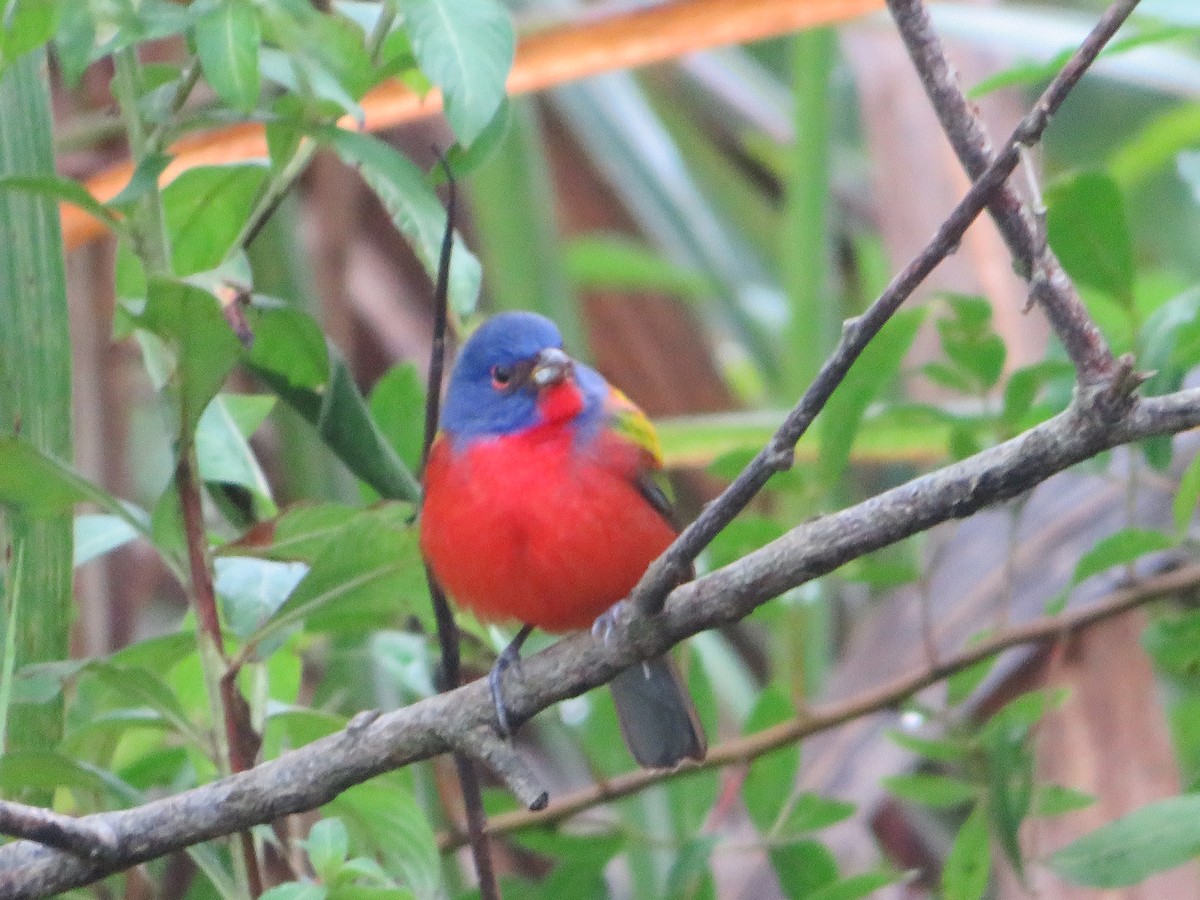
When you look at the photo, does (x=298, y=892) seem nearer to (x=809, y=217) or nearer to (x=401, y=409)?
(x=401, y=409)

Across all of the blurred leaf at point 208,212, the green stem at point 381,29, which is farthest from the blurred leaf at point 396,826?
the green stem at point 381,29

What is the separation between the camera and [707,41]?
3.02m

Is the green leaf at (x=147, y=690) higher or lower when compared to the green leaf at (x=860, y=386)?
lower

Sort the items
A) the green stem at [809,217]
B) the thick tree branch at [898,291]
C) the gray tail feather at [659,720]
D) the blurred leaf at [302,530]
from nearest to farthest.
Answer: the thick tree branch at [898,291] → the blurred leaf at [302,530] → the gray tail feather at [659,720] → the green stem at [809,217]

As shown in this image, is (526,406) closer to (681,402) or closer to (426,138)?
(426,138)

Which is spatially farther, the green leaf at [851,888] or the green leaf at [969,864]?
the green leaf at [969,864]

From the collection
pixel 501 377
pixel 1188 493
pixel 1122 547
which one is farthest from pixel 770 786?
pixel 501 377

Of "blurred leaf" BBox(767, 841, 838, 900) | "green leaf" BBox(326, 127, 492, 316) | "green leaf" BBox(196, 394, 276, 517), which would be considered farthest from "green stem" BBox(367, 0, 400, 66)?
"blurred leaf" BBox(767, 841, 838, 900)

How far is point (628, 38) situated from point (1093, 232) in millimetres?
1006

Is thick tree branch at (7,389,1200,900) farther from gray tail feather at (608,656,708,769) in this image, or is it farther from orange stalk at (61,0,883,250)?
orange stalk at (61,0,883,250)

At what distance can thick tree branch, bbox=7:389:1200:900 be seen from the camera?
5.23 ft

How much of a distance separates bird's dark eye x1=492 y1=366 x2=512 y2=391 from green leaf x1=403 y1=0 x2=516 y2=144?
4.34 ft

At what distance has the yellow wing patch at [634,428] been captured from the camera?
2963 mm

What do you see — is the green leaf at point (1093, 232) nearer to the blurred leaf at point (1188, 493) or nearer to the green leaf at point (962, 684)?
the blurred leaf at point (1188, 493)
